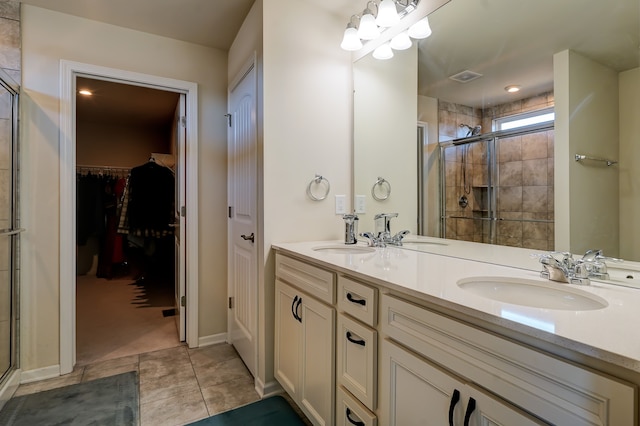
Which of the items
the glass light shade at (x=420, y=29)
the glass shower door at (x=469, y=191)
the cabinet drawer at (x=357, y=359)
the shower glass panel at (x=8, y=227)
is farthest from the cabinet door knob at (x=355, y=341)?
the shower glass panel at (x=8, y=227)

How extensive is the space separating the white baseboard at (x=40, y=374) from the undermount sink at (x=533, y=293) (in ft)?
8.48

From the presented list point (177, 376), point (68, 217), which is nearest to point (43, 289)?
point (68, 217)

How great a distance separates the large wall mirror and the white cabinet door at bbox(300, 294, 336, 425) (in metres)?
0.76

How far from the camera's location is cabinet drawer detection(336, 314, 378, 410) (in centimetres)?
113

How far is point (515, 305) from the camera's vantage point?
79 cm

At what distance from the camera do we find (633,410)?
21.3 inches

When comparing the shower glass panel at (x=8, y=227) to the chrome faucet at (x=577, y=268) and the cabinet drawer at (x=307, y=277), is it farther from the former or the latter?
the chrome faucet at (x=577, y=268)

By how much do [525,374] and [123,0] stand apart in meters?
2.70

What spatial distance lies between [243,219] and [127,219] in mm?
2628

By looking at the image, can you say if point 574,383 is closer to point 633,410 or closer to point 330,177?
point 633,410

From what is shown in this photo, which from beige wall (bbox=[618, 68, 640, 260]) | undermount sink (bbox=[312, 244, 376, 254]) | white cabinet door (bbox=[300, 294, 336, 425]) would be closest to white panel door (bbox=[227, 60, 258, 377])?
undermount sink (bbox=[312, 244, 376, 254])

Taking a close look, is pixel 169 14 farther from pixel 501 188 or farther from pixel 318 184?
pixel 501 188

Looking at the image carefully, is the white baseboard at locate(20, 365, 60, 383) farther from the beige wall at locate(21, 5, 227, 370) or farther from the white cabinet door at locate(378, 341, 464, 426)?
the white cabinet door at locate(378, 341, 464, 426)

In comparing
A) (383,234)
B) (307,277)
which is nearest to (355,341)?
(307,277)
